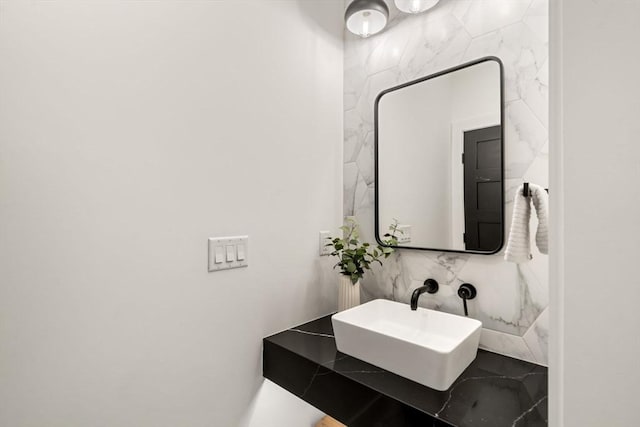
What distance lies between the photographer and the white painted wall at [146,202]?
0.79 m

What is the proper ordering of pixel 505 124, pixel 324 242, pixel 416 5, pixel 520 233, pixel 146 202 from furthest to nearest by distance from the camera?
pixel 324 242
pixel 416 5
pixel 505 124
pixel 146 202
pixel 520 233

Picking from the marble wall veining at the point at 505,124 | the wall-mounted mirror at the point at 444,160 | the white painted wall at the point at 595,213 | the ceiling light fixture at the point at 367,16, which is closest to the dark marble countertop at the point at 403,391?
the marble wall veining at the point at 505,124

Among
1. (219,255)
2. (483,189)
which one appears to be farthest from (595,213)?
(219,255)

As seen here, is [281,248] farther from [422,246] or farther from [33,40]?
[33,40]

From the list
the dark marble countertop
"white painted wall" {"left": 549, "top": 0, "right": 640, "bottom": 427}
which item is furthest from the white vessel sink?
"white painted wall" {"left": 549, "top": 0, "right": 640, "bottom": 427}

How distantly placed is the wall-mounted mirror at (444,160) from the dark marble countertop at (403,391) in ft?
1.39

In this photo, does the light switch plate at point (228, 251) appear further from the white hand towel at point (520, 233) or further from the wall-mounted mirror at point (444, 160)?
the white hand towel at point (520, 233)

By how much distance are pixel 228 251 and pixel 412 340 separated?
703 mm

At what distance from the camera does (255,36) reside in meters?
1.26

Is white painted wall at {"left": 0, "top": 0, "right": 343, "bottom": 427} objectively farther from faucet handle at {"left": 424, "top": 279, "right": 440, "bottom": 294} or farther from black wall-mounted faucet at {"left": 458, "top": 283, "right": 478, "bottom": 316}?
black wall-mounted faucet at {"left": 458, "top": 283, "right": 478, "bottom": 316}

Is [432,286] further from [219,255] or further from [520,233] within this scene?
[219,255]

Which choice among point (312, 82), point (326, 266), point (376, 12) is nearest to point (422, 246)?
point (326, 266)

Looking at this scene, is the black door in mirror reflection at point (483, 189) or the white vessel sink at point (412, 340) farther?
the black door in mirror reflection at point (483, 189)

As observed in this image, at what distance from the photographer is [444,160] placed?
4.24 feet
